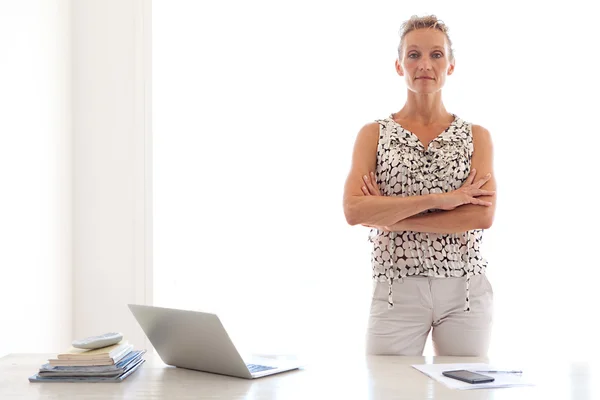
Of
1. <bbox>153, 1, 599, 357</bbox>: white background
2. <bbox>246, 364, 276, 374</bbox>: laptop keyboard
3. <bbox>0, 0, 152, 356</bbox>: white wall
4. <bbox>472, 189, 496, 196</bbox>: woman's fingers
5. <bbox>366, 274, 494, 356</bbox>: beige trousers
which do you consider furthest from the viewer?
<bbox>153, 1, 599, 357</bbox>: white background

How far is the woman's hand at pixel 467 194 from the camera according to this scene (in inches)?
92.9

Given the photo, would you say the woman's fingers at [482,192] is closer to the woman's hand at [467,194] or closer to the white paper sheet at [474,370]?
the woman's hand at [467,194]

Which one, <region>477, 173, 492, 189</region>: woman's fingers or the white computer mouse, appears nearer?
the white computer mouse

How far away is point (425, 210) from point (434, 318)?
0.34 metres

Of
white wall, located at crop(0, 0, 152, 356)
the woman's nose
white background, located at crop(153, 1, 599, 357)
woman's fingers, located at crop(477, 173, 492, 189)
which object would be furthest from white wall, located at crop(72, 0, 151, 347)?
woman's fingers, located at crop(477, 173, 492, 189)

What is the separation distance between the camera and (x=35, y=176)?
3275mm

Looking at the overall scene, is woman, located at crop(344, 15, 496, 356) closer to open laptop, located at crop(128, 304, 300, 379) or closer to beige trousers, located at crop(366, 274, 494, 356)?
beige trousers, located at crop(366, 274, 494, 356)

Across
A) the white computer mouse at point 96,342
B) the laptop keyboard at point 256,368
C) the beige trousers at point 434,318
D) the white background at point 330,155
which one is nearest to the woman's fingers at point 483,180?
the beige trousers at point 434,318

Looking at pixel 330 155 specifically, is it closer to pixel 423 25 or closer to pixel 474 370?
pixel 423 25

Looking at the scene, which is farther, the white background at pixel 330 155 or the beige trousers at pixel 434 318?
the white background at pixel 330 155

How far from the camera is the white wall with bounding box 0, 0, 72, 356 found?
116 inches

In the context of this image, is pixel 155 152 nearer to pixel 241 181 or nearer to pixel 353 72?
pixel 241 181

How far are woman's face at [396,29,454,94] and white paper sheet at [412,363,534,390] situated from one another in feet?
3.23

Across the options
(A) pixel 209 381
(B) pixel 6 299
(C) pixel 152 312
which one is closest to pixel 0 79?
(B) pixel 6 299
